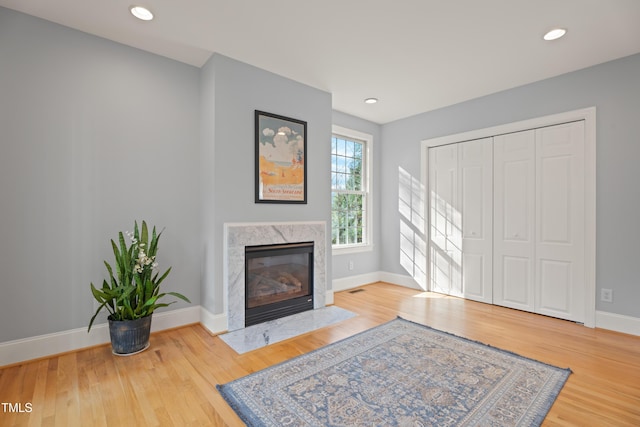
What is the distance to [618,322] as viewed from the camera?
295 cm

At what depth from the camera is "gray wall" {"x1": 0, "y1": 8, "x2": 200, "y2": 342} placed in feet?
7.56

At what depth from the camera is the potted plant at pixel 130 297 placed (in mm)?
2410

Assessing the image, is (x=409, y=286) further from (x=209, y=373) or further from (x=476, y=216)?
(x=209, y=373)

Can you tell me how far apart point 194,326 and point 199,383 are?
3.74 feet

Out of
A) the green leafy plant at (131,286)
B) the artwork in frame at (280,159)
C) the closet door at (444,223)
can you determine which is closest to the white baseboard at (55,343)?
the green leafy plant at (131,286)

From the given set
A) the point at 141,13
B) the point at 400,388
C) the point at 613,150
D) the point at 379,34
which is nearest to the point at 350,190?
the point at 379,34

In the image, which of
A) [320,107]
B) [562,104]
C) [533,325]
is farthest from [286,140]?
[533,325]

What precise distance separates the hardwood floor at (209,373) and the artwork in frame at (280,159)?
1511 millimetres

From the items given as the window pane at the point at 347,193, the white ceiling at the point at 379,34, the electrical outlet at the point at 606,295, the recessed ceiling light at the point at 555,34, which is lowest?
the electrical outlet at the point at 606,295

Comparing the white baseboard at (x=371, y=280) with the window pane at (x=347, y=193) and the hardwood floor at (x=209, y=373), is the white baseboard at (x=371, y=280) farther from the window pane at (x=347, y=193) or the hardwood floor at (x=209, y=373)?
the hardwood floor at (x=209, y=373)

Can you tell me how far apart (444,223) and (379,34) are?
2.80 meters

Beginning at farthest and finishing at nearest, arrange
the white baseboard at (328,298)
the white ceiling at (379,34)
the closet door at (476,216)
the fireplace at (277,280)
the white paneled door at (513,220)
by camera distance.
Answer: the closet door at (476,216) < the white baseboard at (328,298) < the white paneled door at (513,220) < the fireplace at (277,280) < the white ceiling at (379,34)

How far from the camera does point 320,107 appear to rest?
3.72 metres

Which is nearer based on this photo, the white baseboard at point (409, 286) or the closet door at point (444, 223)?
the white baseboard at point (409, 286)
